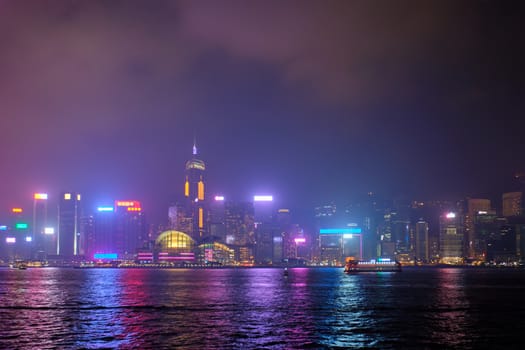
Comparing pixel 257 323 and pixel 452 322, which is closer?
pixel 257 323

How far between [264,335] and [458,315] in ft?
107

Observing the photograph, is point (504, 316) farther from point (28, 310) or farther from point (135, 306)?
point (28, 310)

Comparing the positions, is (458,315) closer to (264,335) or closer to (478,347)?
(478,347)

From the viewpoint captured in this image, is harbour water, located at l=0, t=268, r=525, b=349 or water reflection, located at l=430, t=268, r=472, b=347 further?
water reflection, located at l=430, t=268, r=472, b=347

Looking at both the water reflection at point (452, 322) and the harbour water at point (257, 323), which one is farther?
the water reflection at point (452, 322)

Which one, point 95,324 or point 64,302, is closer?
point 95,324

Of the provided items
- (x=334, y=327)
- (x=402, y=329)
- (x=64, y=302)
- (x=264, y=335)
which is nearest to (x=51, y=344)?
(x=264, y=335)

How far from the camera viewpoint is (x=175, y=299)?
356 feet

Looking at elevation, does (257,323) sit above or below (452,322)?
above

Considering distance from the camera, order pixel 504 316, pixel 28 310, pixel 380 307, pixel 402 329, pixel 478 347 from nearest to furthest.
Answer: pixel 478 347, pixel 402 329, pixel 504 316, pixel 28 310, pixel 380 307

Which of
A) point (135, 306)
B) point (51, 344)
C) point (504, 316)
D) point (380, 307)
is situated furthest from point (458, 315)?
point (51, 344)

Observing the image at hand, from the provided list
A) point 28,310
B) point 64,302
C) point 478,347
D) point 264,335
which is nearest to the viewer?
point 478,347

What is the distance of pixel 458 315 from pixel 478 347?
2732 cm

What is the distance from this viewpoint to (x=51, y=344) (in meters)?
57.2
